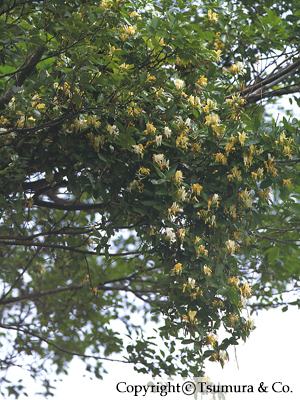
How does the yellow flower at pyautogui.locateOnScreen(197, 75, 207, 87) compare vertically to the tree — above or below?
above

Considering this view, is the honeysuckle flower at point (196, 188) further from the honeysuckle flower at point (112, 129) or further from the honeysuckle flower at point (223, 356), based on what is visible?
the honeysuckle flower at point (223, 356)

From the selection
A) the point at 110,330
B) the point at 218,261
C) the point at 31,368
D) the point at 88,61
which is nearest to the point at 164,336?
the point at 110,330

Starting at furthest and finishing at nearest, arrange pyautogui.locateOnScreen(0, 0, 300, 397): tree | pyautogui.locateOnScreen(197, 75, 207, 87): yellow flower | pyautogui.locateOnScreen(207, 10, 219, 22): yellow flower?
pyautogui.locateOnScreen(207, 10, 219, 22): yellow flower < pyautogui.locateOnScreen(197, 75, 207, 87): yellow flower < pyautogui.locateOnScreen(0, 0, 300, 397): tree

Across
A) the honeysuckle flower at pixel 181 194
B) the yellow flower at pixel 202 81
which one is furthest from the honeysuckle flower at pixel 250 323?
the yellow flower at pixel 202 81

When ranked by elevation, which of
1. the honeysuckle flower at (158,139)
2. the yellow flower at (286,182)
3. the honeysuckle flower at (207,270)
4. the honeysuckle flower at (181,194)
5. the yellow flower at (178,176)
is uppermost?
the honeysuckle flower at (158,139)

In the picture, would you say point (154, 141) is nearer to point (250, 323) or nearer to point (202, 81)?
point (202, 81)

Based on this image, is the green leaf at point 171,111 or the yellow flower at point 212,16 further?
the yellow flower at point 212,16

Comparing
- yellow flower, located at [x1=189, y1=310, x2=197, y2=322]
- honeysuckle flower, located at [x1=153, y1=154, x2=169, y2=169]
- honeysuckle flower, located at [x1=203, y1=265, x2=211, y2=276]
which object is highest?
honeysuckle flower, located at [x1=153, y1=154, x2=169, y2=169]

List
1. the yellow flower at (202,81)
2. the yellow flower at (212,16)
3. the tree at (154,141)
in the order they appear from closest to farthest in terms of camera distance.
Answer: the tree at (154,141) < the yellow flower at (202,81) < the yellow flower at (212,16)

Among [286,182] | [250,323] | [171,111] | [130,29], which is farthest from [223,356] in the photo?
[130,29]

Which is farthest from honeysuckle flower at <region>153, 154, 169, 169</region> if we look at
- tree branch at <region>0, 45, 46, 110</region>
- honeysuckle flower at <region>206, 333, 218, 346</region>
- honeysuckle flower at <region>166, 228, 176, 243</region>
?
honeysuckle flower at <region>206, 333, 218, 346</region>

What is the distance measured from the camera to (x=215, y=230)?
8.68 ft

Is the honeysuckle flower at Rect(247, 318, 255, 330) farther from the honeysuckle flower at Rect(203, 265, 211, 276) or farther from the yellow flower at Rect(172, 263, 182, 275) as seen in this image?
the yellow flower at Rect(172, 263, 182, 275)

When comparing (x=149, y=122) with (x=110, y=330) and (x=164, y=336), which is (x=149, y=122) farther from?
(x=110, y=330)
